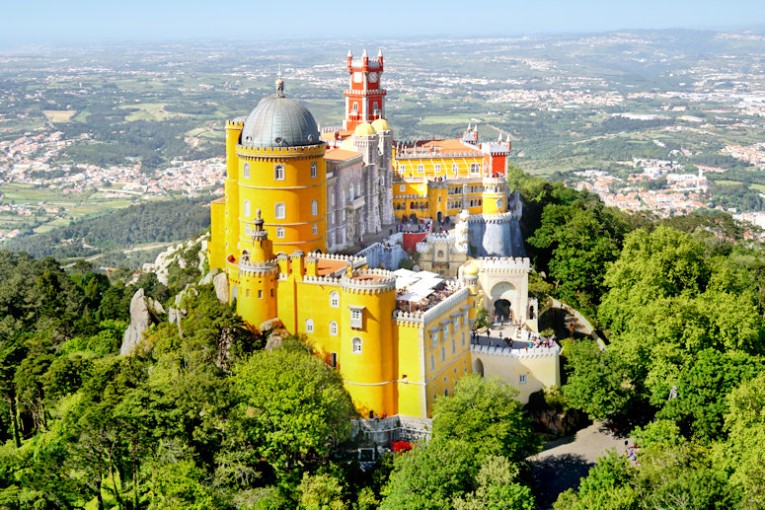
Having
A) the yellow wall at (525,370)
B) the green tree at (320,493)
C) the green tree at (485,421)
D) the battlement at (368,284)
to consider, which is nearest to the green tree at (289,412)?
the green tree at (320,493)

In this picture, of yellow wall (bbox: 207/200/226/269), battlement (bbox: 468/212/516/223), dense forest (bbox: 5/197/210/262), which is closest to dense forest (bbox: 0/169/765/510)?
yellow wall (bbox: 207/200/226/269)

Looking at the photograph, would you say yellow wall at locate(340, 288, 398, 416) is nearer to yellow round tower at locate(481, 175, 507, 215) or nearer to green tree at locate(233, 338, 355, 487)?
green tree at locate(233, 338, 355, 487)

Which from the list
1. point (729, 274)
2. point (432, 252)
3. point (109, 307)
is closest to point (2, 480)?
point (109, 307)

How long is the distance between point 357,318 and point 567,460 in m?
12.6

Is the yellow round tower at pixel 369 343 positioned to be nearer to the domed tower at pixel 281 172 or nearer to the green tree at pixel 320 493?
the green tree at pixel 320 493

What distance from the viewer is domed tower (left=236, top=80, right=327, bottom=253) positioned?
181 feet

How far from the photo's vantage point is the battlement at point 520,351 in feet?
176

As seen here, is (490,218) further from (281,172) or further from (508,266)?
(281,172)

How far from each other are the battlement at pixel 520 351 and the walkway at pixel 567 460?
4.36 meters

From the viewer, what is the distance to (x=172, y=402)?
152 feet

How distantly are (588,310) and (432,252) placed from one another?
35.7ft

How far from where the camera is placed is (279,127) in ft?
181

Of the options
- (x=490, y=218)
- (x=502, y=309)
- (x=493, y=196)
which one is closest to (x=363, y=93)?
(x=493, y=196)

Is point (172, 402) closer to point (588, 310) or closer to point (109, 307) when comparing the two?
point (109, 307)
